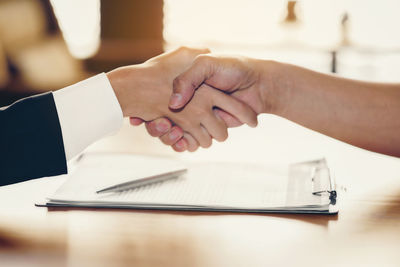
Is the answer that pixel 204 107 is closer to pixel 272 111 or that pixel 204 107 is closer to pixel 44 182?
pixel 272 111

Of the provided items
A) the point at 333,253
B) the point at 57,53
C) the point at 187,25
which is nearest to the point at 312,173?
the point at 333,253

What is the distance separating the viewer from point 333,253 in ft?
1.89

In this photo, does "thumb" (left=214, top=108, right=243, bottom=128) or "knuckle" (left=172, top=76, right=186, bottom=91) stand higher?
"knuckle" (left=172, top=76, right=186, bottom=91)

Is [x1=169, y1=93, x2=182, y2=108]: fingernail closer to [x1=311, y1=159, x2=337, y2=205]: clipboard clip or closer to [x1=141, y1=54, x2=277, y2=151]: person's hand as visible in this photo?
[x1=141, y1=54, x2=277, y2=151]: person's hand

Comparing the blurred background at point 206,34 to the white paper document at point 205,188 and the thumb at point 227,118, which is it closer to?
the thumb at point 227,118

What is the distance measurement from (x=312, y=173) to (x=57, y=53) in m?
3.16

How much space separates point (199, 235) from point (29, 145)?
36 cm

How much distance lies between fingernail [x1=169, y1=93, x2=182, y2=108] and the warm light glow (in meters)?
3.06

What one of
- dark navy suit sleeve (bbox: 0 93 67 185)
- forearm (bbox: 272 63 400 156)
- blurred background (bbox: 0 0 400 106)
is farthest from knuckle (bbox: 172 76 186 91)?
blurred background (bbox: 0 0 400 106)

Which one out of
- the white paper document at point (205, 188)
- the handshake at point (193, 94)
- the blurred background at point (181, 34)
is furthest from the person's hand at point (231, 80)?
the blurred background at point (181, 34)

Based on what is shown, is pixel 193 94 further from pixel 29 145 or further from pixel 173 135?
pixel 29 145

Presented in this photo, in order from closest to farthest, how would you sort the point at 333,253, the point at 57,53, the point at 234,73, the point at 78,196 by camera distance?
1. the point at 333,253
2. the point at 78,196
3. the point at 234,73
4. the point at 57,53

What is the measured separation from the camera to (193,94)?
45.7 inches

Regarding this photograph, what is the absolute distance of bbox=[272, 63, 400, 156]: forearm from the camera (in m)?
1.01
